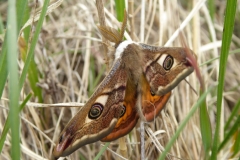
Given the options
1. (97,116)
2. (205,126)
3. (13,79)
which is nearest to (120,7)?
(97,116)

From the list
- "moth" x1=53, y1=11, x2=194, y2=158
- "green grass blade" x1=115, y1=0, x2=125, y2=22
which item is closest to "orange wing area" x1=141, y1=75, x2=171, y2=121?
"moth" x1=53, y1=11, x2=194, y2=158

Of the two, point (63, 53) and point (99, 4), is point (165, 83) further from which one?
point (63, 53)

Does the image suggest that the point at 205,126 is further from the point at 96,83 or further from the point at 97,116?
the point at 96,83

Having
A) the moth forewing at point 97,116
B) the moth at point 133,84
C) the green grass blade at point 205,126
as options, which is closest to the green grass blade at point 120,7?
the moth at point 133,84

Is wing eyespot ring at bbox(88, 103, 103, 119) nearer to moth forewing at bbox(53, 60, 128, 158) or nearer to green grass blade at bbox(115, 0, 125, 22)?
moth forewing at bbox(53, 60, 128, 158)

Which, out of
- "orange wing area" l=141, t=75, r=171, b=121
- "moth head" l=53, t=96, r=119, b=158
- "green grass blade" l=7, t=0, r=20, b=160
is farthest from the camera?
"orange wing area" l=141, t=75, r=171, b=121

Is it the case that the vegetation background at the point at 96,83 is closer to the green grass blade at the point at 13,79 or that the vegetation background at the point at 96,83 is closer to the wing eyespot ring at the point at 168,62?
the wing eyespot ring at the point at 168,62

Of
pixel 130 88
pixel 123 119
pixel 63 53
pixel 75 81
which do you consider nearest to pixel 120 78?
pixel 130 88
